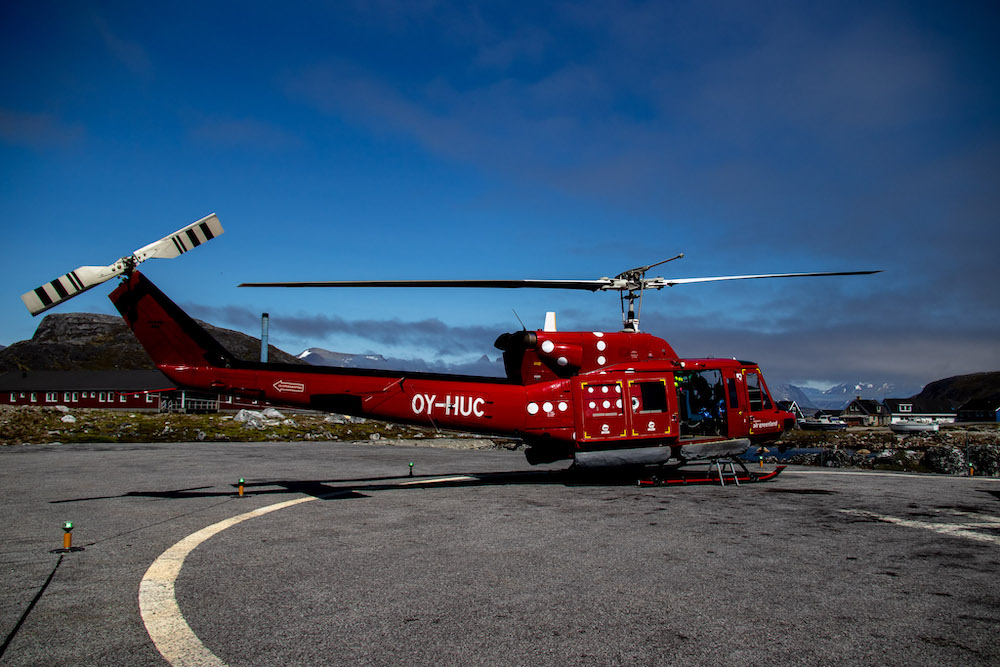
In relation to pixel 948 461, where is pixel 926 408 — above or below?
below

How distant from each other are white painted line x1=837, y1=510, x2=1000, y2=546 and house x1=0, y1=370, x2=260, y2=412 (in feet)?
343

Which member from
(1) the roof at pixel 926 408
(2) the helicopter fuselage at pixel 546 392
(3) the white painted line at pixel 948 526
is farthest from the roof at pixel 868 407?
(3) the white painted line at pixel 948 526

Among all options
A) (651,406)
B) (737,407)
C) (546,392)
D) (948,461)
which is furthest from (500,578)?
(948,461)

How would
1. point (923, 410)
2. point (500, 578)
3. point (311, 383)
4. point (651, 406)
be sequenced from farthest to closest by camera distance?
1. point (923, 410)
2. point (651, 406)
3. point (311, 383)
4. point (500, 578)

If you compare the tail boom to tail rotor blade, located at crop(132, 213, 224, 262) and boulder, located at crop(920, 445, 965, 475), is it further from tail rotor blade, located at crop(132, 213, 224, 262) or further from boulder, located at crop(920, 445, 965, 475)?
boulder, located at crop(920, 445, 965, 475)

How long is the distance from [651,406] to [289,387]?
9.18 metres

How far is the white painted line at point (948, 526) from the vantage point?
8961mm

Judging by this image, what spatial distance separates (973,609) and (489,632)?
16.2ft

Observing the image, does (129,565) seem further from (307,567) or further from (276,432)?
(276,432)

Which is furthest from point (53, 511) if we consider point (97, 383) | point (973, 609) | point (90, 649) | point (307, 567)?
point (97, 383)

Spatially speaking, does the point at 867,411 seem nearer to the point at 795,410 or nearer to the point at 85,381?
the point at 795,410

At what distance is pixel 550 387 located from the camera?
15.3 m

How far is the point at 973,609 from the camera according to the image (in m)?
5.88

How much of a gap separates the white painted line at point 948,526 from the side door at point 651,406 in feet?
16.3
